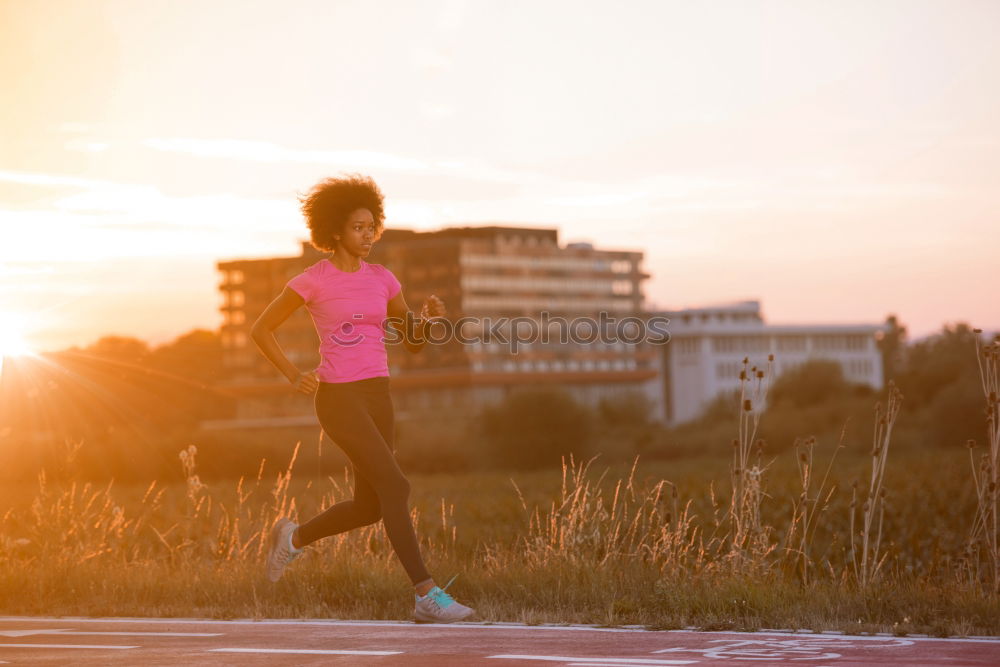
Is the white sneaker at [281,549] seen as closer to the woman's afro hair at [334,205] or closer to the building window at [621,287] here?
the woman's afro hair at [334,205]

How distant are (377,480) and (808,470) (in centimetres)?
311

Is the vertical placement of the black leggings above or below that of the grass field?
above

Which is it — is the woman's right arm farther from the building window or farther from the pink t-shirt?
the building window

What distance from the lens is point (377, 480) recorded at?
27.7ft

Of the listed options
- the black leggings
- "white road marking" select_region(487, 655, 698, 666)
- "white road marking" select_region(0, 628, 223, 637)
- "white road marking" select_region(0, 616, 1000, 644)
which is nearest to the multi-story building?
"white road marking" select_region(0, 616, 1000, 644)

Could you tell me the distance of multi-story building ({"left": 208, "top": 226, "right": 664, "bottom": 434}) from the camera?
162 m

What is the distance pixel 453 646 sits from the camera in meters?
7.54

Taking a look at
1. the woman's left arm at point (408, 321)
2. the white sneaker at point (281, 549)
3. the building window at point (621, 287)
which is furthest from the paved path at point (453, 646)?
the building window at point (621, 287)

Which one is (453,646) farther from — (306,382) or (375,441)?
(306,382)

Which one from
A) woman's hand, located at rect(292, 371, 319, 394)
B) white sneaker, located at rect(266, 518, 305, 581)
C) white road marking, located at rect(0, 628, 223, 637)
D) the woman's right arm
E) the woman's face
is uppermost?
the woman's face

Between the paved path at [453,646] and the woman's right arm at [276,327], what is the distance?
136cm

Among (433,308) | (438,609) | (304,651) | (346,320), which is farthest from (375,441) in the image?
(304,651)

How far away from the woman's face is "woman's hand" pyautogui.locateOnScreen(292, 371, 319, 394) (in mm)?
765

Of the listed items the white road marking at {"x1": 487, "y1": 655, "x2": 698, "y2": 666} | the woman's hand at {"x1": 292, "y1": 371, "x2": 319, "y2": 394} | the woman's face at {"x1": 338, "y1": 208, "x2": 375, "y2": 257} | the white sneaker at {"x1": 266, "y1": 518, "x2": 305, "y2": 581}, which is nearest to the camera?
the white road marking at {"x1": 487, "y1": 655, "x2": 698, "y2": 666}
